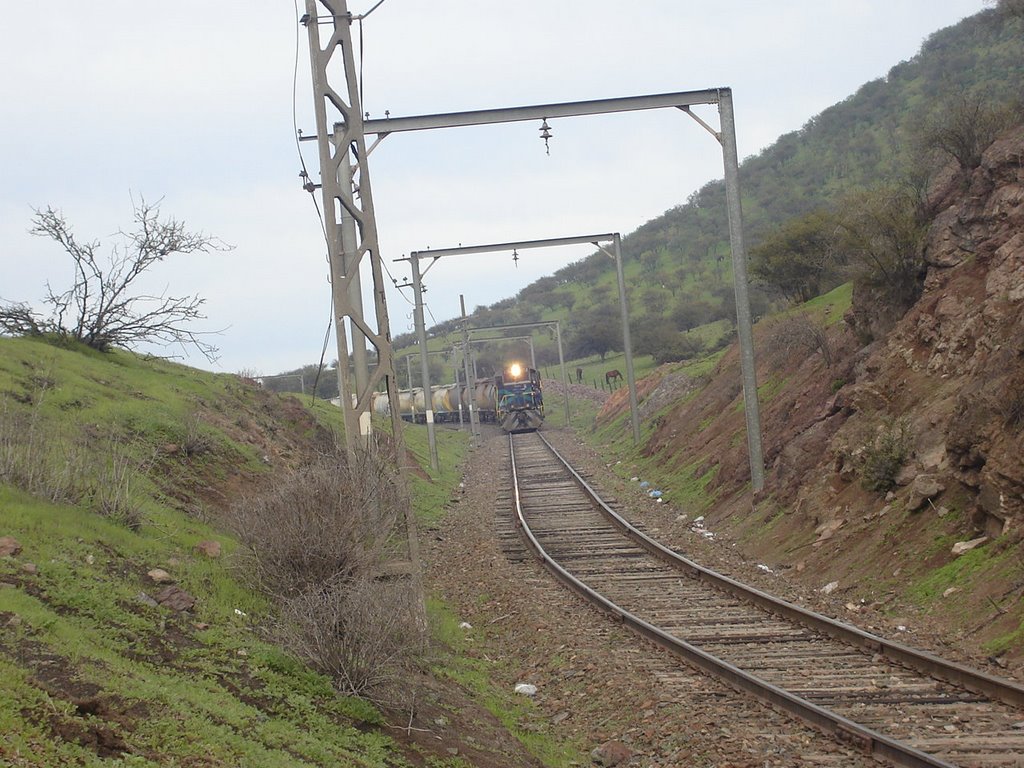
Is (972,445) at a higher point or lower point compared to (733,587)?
higher

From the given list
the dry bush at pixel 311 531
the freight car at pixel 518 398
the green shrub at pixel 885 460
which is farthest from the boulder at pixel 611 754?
the freight car at pixel 518 398

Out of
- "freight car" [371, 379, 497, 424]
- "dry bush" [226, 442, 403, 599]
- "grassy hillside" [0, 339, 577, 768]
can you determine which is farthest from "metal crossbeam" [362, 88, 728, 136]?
"freight car" [371, 379, 497, 424]

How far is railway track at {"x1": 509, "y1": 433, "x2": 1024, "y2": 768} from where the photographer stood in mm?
7320

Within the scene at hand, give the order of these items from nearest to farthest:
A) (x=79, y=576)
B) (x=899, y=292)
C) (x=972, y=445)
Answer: (x=79, y=576)
(x=972, y=445)
(x=899, y=292)

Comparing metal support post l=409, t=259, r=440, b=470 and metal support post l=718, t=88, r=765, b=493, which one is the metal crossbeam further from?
metal support post l=409, t=259, r=440, b=470

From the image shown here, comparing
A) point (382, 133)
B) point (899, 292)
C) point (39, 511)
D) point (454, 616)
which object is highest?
point (382, 133)

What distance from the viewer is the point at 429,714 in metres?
8.46

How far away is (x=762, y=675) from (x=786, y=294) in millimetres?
28029

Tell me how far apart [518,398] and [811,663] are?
154 ft

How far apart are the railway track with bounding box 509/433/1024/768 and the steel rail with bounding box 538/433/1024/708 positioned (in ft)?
0.04

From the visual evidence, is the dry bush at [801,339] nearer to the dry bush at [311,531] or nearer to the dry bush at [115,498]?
the dry bush at [311,531]

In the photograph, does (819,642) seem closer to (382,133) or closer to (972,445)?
(972,445)

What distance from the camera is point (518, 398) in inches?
2231

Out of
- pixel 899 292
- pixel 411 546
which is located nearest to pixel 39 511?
pixel 411 546
